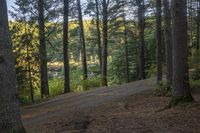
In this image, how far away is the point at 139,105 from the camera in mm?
12484

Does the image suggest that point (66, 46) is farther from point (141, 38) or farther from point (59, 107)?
point (141, 38)

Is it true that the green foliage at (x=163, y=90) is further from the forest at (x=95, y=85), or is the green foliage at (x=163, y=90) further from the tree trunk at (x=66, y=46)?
the tree trunk at (x=66, y=46)

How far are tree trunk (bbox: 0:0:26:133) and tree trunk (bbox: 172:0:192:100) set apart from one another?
210 inches

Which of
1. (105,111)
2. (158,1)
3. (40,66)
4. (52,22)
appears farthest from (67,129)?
(52,22)

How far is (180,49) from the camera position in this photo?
1094 centimetres

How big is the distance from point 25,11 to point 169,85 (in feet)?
35.2

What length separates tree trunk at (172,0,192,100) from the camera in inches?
428

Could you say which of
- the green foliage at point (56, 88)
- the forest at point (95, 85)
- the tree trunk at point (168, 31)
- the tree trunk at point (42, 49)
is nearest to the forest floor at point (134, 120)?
the forest at point (95, 85)

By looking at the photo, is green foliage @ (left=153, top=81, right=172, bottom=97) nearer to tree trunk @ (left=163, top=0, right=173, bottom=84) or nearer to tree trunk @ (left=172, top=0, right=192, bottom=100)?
tree trunk @ (left=163, top=0, right=173, bottom=84)

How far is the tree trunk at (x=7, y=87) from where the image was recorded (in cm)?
737

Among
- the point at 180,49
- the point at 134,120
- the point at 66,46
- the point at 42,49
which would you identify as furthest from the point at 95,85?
the point at 134,120

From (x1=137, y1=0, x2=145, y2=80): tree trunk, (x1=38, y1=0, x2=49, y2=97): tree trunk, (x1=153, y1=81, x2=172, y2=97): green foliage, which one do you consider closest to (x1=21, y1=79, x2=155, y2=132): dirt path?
(x1=153, y1=81, x2=172, y2=97): green foliage

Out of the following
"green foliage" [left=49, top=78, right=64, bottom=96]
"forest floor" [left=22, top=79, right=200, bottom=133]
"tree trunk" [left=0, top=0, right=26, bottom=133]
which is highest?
"tree trunk" [left=0, top=0, right=26, bottom=133]

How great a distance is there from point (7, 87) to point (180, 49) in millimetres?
5612
